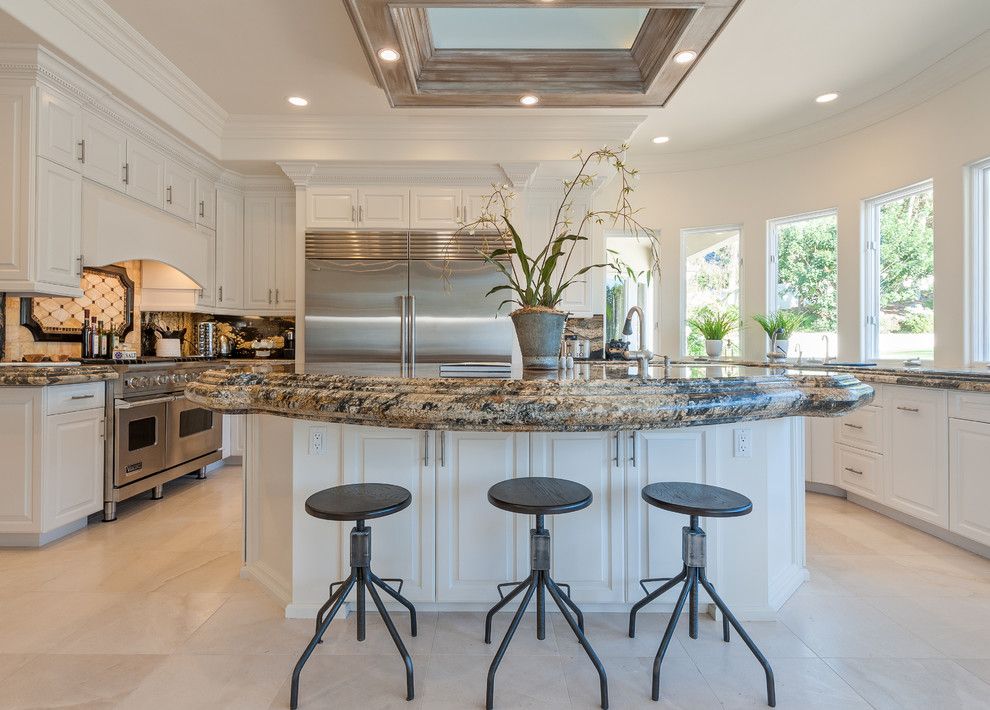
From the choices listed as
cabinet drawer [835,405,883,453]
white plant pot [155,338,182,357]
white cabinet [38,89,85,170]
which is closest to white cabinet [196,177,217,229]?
white plant pot [155,338,182,357]

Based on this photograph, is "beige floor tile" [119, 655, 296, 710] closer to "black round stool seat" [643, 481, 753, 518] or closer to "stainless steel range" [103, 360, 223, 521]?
"black round stool seat" [643, 481, 753, 518]

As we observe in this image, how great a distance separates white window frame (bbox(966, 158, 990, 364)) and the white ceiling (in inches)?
27.6

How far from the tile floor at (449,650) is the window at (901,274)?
180 cm

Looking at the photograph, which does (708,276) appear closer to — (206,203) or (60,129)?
(206,203)

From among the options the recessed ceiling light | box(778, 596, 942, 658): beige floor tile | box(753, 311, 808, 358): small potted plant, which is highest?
the recessed ceiling light

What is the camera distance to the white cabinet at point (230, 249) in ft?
14.5

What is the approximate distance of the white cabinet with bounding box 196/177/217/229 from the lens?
164 inches

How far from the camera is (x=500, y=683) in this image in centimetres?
157

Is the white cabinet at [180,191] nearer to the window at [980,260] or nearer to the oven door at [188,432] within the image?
the oven door at [188,432]

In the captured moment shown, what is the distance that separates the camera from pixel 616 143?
13.6 feet

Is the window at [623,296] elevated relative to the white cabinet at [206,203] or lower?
lower

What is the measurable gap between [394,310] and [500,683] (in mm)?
2985

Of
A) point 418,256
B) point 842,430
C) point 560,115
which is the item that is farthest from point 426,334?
point 842,430

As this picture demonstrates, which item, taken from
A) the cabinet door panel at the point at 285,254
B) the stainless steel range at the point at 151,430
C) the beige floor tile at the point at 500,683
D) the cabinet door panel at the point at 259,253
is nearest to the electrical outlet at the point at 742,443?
the beige floor tile at the point at 500,683
